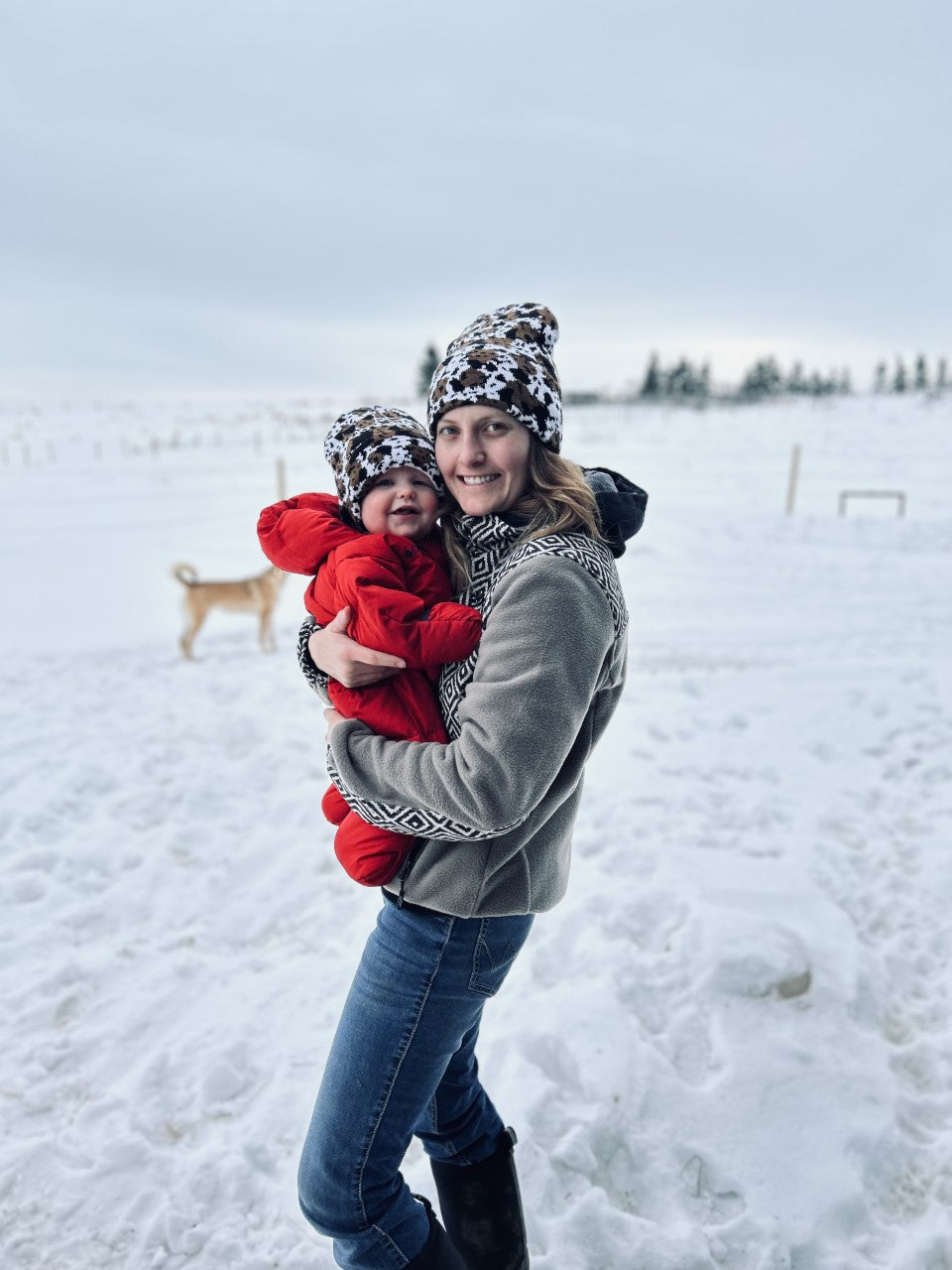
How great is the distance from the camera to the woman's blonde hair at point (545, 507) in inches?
64.0

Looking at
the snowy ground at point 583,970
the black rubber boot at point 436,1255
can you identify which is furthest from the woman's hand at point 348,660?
the snowy ground at point 583,970

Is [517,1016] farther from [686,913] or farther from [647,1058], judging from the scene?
[686,913]

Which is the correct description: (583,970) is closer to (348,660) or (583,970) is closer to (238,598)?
(348,660)

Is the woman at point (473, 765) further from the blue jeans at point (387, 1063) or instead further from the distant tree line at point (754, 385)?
the distant tree line at point (754, 385)

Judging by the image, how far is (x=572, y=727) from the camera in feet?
4.84

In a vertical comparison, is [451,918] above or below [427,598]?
below

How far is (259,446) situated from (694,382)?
39365 millimetres

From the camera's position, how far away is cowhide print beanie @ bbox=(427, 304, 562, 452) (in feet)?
5.74

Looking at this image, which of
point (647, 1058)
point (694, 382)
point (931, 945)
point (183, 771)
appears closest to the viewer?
point (647, 1058)

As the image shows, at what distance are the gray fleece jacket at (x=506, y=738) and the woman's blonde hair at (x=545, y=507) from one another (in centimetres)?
4

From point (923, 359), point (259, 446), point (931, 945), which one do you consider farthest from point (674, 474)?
point (923, 359)

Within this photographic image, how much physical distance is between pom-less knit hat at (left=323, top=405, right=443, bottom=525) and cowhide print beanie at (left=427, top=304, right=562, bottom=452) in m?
0.07

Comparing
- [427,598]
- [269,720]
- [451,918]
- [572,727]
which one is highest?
[427,598]

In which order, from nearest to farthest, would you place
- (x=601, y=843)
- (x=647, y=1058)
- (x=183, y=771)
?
(x=647, y=1058) → (x=601, y=843) → (x=183, y=771)
